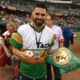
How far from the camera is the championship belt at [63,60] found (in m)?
4.05

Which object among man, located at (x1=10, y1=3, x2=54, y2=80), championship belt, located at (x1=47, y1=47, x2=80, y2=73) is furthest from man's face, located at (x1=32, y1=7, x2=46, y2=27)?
championship belt, located at (x1=47, y1=47, x2=80, y2=73)

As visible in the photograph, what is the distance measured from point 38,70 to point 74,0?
47691mm

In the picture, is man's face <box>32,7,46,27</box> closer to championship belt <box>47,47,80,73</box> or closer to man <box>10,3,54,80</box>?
man <box>10,3,54,80</box>

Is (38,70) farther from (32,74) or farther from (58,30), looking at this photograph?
(58,30)

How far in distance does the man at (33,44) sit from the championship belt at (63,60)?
224mm

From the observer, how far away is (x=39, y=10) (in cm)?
377

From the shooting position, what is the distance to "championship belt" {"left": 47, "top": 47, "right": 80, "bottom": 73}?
13.3 ft

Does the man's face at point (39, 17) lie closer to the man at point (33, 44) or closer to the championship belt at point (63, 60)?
the man at point (33, 44)

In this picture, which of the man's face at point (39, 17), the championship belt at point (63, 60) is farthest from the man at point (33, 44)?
the championship belt at point (63, 60)

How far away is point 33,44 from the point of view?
380 centimetres

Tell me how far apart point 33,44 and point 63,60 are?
22.4 inches

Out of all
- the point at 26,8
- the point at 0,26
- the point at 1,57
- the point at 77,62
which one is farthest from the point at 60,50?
the point at 26,8

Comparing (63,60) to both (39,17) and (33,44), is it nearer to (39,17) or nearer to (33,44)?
(33,44)

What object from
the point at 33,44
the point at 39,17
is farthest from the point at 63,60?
the point at 39,17
